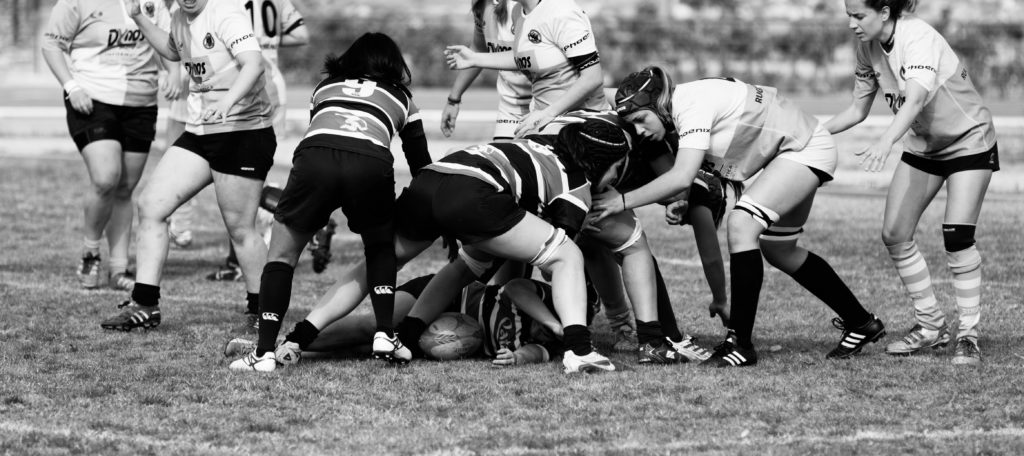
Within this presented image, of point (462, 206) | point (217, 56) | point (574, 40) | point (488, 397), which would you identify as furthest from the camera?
point (574, 40)

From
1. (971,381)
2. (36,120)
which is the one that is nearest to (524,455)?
(971,381)

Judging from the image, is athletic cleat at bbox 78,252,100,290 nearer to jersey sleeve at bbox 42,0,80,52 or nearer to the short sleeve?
jersey sleeve at bbox 42,0,80,52

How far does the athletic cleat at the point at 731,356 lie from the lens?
640 centimetres

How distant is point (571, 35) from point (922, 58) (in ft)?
6.39

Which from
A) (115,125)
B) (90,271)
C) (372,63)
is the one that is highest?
(372,63)

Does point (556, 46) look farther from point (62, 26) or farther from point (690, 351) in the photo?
point (62, 26)

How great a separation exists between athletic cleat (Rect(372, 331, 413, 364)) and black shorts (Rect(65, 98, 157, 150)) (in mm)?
3266

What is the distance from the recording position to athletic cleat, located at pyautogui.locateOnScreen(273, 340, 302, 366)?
6.30 m

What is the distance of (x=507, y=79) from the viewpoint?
796 cm

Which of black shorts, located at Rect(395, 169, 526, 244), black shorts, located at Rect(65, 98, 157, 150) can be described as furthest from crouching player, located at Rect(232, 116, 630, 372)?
black shorts, located at Rect(65, 98, 157, 150)

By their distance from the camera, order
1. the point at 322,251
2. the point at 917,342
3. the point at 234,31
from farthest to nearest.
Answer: the point at 322,251 → the point at 234,31 → the point at 917,342

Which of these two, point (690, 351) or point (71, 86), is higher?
point (71, 86)

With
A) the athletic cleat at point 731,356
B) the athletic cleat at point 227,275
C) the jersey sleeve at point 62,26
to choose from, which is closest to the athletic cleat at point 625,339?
the athletic cleat at point 731,356

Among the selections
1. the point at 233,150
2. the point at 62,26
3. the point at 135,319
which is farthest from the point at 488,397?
the point at 62,26
